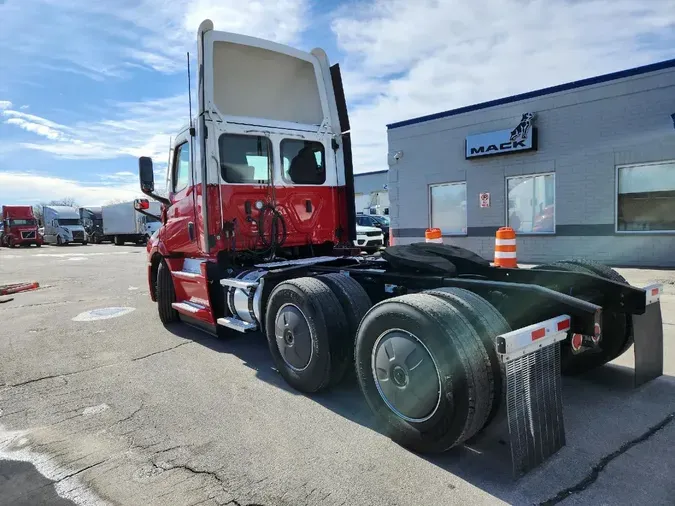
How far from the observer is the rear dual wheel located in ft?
9.29

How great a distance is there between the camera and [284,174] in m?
6.36

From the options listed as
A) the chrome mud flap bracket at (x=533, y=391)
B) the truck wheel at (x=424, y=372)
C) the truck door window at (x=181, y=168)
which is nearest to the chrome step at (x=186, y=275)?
the truck door window at (x=181, y=168)

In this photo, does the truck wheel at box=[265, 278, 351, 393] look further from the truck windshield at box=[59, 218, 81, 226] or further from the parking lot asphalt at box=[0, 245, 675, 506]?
the truck windshield at box=[59, 218, 81, 226]

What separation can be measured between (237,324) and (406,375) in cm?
258

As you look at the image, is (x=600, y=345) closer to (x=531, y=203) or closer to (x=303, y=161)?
(x=303, y=161)

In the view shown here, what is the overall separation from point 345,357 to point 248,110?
3762 millimetres

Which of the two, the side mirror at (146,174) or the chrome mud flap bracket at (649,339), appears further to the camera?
the side mirror at (146,174)

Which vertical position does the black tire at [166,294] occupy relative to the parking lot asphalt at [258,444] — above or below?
above

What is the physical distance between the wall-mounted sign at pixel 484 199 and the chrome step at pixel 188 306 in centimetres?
1103

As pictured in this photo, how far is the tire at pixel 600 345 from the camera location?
4.14 m

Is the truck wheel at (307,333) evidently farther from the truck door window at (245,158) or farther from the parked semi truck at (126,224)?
the parked semi truck at (126,224)

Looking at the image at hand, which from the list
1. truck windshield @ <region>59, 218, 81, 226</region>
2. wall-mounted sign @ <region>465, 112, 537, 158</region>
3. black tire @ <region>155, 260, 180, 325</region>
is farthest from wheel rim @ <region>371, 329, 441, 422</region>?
truck windshield @ <region>59, 218, 81, 226</region>

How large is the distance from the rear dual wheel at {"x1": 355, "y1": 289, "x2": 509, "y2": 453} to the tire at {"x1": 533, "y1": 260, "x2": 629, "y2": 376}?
1.39m

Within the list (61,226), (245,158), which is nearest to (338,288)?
(245,158)
